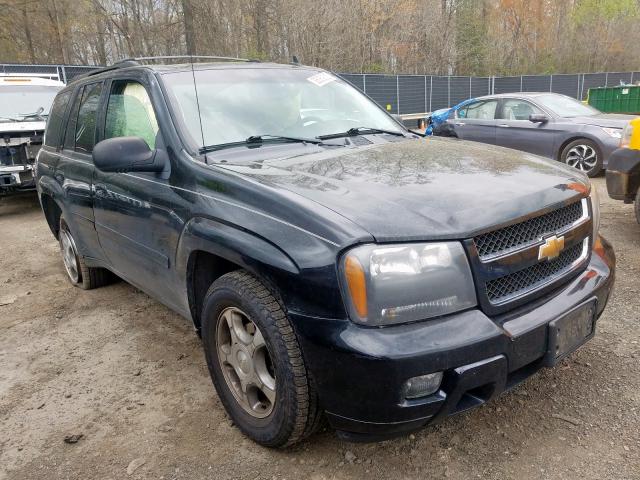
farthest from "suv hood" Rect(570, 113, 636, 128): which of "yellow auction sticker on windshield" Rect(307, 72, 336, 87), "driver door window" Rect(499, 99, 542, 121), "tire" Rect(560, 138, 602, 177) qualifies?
"yellow auction sticker on windshield" Rect(307, 72, 336, 87)

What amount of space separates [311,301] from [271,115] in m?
1.56

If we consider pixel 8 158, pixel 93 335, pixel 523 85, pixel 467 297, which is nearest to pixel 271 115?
pixel 467 297

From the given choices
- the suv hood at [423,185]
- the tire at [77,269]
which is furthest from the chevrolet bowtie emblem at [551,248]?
the tire at [77,269]

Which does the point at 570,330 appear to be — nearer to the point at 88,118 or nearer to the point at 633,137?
the point at 88,118

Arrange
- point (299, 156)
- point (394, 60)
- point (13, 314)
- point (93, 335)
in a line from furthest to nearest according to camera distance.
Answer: point (394, 60) → point (13, 314) → point (93, 335) → point (299, 156)

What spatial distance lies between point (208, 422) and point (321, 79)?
93.4 inches

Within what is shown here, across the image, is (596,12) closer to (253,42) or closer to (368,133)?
(253,42)

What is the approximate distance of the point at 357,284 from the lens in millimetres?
1901

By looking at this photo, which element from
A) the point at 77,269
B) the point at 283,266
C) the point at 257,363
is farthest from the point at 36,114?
the point at 283,266

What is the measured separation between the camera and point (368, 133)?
3410 mm

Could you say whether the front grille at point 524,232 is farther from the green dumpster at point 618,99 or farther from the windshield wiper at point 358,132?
the green dumpster at point 618,99

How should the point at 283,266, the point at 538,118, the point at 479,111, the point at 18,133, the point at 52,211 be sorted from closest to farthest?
the point at 283,266, the point at 52,211, the point at 18,133, the point at 538,118, the point at 479,111

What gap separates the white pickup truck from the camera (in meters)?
7.87

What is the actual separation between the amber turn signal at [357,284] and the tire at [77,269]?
3.38 m
